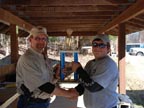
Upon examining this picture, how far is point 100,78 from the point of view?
7.42 feet

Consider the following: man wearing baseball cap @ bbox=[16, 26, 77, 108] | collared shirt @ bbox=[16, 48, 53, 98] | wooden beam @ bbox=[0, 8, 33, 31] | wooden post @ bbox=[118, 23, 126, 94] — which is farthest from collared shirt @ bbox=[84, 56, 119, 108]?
wooden post @ bbox=[118, 23, 126, 94]

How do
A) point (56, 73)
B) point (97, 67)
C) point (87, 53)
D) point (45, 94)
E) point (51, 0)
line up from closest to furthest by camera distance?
1. point (97, 67)
2. point (45, 94)
3. point (56, 73)
4. point (51, 0)
5. point (87, 53)

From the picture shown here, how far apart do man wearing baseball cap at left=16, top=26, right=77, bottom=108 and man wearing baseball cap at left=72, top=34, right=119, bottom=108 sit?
272 millimetres

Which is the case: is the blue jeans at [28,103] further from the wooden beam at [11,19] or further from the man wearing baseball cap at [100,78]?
the wooden beam at [11,19]

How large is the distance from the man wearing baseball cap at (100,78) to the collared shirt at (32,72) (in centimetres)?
28

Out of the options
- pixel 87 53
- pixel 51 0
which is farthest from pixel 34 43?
pixel 87 53

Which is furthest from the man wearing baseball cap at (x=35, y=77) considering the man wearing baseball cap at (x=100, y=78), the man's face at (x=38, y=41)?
the man wearing baseball cap at (x=100, y=78)

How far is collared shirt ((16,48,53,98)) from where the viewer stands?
2376 millimetres

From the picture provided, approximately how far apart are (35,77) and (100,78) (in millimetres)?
552

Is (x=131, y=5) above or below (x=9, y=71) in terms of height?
above

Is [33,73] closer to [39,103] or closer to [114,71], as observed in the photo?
[39,103]

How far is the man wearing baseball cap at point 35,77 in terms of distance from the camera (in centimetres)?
239

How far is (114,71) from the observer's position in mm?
2332

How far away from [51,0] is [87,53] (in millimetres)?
13718
